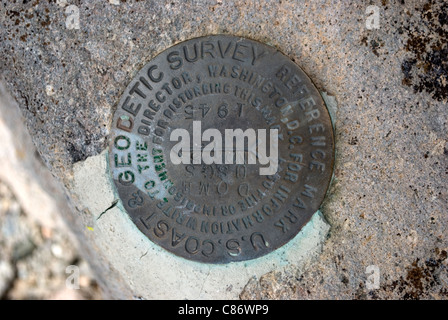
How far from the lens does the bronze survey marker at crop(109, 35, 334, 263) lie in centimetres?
180

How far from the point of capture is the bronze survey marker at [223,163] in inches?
70.7

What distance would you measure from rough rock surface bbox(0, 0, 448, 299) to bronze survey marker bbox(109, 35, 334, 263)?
0.09 meters

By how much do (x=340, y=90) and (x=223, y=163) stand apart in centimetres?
61

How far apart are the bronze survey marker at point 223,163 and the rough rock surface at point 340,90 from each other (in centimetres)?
9

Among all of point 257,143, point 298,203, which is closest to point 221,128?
point 257,143

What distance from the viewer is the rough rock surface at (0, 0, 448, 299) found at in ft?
5.90

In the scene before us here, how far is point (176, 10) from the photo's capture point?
184cm

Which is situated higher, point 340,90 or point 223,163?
point 340,90

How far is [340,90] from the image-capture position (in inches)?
71.9

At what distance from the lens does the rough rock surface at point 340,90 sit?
1.80 meters
